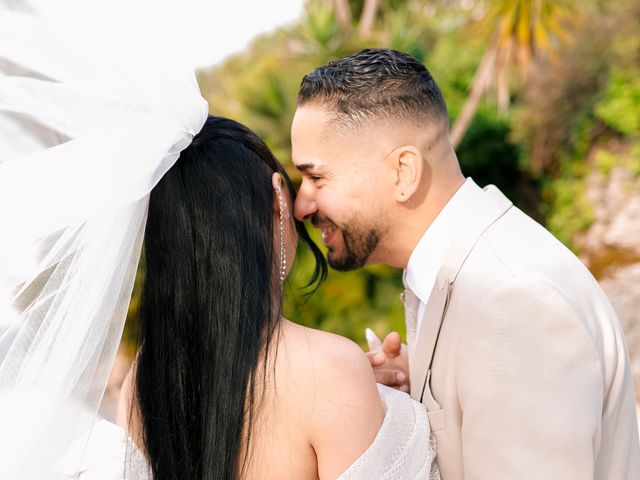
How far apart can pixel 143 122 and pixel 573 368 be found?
1345mm

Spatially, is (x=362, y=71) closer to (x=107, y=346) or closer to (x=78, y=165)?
(x=78, y=165)

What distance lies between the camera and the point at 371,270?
23.6 ft

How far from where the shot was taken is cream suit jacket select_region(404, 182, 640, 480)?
1.84 metres

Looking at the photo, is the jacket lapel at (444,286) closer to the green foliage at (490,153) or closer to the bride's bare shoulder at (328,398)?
the bride's bare shoulder at (328,398)

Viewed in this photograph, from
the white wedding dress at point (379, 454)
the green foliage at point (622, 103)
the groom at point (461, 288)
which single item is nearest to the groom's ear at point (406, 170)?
the groom at point (461, 288)

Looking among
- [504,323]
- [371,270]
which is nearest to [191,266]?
[504,323]

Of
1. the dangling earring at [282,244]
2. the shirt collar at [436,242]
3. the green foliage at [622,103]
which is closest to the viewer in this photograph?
the dangling earring at [282,244]

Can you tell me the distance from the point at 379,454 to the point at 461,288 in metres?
0.55

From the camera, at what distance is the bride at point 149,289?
1770 millimetres

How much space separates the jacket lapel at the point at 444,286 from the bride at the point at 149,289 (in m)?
0.17

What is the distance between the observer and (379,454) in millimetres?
1916

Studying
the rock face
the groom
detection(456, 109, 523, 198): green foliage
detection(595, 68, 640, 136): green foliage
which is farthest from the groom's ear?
detection(456, 109, 523, 198): green foliage

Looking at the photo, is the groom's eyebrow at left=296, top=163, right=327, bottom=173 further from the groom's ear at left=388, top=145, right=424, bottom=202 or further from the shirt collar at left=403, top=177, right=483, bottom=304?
the shirt collar at left=403, top=177, right=483, bottom=304

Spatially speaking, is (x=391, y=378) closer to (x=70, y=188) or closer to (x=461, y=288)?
(x=461, y=288)
